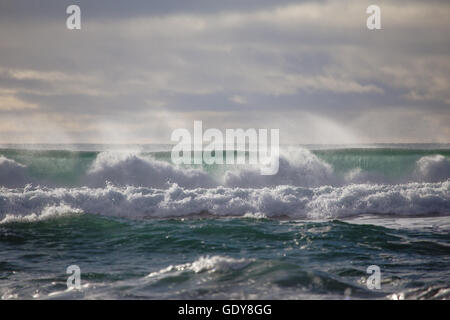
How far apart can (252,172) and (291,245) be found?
13549 mm

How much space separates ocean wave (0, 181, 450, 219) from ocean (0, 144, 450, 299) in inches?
1.8

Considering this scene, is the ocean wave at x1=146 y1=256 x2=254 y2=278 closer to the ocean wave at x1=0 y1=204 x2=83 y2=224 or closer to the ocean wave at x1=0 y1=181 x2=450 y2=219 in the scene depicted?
the ocean wave at x1=0 y1=204 x2=83 y2=224

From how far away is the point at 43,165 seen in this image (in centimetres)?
2578

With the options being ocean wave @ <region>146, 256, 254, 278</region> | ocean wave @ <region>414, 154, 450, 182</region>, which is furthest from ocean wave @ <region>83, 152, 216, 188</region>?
ocean wave @ <region>146, 256, 254, 278</region>

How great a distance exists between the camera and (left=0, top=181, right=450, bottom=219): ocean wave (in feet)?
58.8

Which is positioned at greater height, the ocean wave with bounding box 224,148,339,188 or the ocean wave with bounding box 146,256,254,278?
the ocean wave with bounding box 224,148,339,188

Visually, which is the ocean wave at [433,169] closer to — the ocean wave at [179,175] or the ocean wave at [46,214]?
the ocean wave at [179,175]

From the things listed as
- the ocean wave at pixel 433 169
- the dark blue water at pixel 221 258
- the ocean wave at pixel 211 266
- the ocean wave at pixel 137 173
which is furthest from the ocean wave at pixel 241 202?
the ocean wave at pixel 211 266

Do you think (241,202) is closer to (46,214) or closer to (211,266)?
(46,214)

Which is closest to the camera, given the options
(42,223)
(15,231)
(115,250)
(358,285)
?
(358,285)

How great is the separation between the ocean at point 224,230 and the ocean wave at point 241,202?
0.05m
